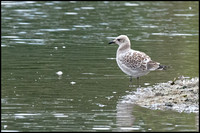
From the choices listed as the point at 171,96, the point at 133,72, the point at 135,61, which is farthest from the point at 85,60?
the point at 171,96

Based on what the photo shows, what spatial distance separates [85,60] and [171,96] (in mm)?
6262

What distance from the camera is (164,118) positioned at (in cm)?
1345

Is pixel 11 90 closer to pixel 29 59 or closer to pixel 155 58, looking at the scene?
pixel 29 59

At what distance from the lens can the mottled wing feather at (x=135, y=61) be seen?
57.5 ft

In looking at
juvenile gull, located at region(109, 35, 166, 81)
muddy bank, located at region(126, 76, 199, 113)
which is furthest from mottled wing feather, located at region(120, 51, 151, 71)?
muddy bank, located at region(126, 76, 199, 113)

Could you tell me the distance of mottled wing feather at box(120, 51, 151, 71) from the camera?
17531mm

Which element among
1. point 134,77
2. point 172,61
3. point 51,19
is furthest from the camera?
point 51,19

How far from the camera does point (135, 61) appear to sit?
1756cm

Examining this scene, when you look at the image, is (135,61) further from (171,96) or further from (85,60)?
(85,60)

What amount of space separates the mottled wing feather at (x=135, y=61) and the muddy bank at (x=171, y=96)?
67 cm

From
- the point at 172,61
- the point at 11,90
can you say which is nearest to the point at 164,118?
the point at 11,90

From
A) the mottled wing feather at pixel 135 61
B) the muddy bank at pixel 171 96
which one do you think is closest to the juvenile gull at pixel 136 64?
the mottled wing feather at pixel 135 61

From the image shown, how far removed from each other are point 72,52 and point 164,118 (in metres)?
9.90

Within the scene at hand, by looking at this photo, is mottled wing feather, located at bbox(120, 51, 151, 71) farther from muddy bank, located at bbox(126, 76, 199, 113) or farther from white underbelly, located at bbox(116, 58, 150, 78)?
muddy bank, located at bbox(126, 76, 199, 113)
